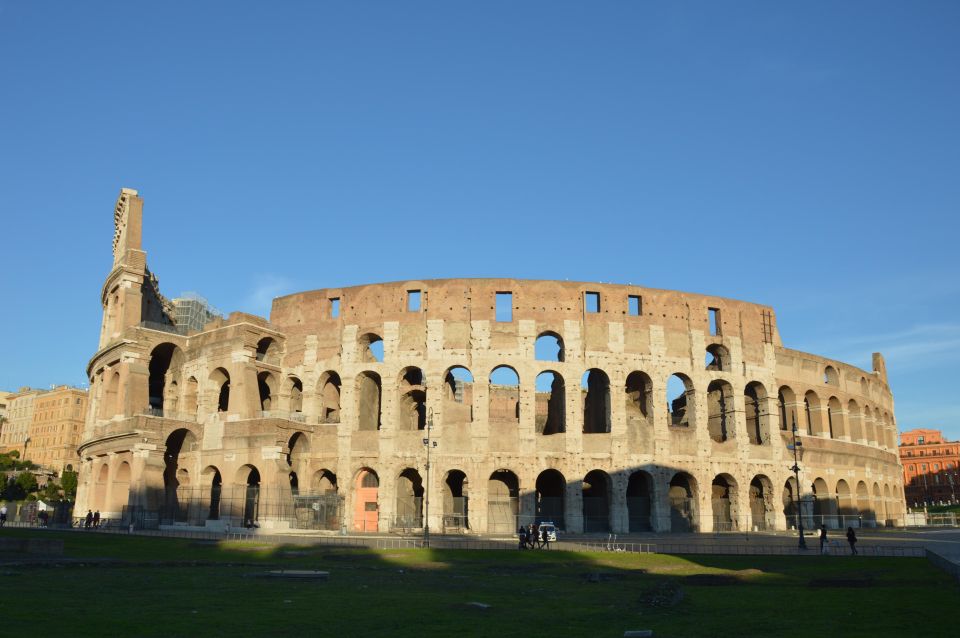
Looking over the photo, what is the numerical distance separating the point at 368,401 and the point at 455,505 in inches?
340

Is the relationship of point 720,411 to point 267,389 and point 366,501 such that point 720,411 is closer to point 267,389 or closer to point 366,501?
point 366,501

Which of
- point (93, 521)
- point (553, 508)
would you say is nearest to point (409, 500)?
point (553, 508)

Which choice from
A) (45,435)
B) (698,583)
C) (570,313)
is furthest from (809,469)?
(45,435)

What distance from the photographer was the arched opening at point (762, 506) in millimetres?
49062

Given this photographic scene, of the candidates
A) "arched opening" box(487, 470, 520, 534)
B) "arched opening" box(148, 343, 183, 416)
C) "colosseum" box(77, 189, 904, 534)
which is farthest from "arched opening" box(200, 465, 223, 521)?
"arched opening" box(487, 470, 520, 534)

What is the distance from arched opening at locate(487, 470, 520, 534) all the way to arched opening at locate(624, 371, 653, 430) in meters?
7.73

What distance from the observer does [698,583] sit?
63.7 feet

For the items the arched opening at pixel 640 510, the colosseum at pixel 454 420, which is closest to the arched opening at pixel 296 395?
the colosseum at pixel 454 420

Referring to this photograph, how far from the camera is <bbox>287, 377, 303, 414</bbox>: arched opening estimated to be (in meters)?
49.9

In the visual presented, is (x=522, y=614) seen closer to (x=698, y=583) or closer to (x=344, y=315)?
(x=698, y=583)

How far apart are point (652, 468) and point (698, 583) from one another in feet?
88.3

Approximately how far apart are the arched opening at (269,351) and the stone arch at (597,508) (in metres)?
20.2

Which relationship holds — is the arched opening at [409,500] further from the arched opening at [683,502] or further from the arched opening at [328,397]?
the arched opening at [683,502]

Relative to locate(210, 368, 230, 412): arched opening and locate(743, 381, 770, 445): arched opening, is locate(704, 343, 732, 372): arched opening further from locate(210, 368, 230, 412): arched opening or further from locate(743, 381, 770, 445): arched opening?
locate(210, 368, 230, 412): arched opening
